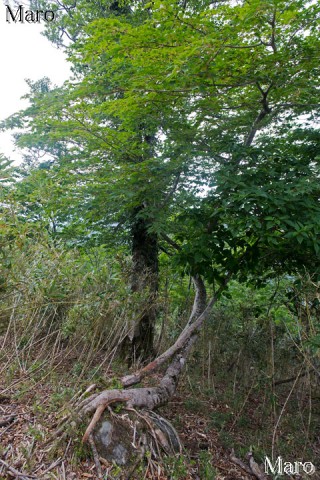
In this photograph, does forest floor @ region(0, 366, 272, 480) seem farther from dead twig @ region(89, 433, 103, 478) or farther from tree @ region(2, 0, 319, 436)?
tree @ region(2, 0, 319, 436)

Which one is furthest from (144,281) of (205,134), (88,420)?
(88,420)

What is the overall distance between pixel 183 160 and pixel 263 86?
1.40 meters

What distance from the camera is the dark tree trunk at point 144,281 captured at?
Answer: 13.8 ft

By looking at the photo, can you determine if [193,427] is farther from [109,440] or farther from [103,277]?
[103,277]

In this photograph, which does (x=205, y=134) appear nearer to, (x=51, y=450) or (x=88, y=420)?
(x=88, y=420)

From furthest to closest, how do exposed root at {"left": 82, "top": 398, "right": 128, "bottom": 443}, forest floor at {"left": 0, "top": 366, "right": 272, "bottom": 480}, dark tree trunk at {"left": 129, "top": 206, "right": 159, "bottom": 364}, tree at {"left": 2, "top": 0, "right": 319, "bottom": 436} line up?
1. dark tree trunk at {"left": 129, "top": 206, "right": 159, "bottom": 364}
2. tree at {"left": 2, "top": 0, "right": 319, "bottom": 436}
3. exposed root at {"left": 82, "top": 398, "right": 128, "bottom": 443}
4. forest floor at {"left": 0, "top": 366, "right": 272, "bottom": 480}

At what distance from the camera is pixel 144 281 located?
14.6ft

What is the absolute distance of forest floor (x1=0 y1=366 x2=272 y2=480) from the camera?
2078 mm

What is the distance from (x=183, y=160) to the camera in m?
3.77

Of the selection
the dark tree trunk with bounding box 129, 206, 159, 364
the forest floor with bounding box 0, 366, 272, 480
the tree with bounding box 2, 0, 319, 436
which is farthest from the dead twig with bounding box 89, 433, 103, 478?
the dark tree trunk with bounding box 129, 206, 159, 364

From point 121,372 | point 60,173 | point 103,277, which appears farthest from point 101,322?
point 60,173

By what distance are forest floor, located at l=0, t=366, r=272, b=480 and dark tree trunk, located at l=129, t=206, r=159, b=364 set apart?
120 centimetres

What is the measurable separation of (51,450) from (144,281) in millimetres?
2483

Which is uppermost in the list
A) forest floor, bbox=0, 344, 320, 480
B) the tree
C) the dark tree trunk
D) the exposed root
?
the tree
